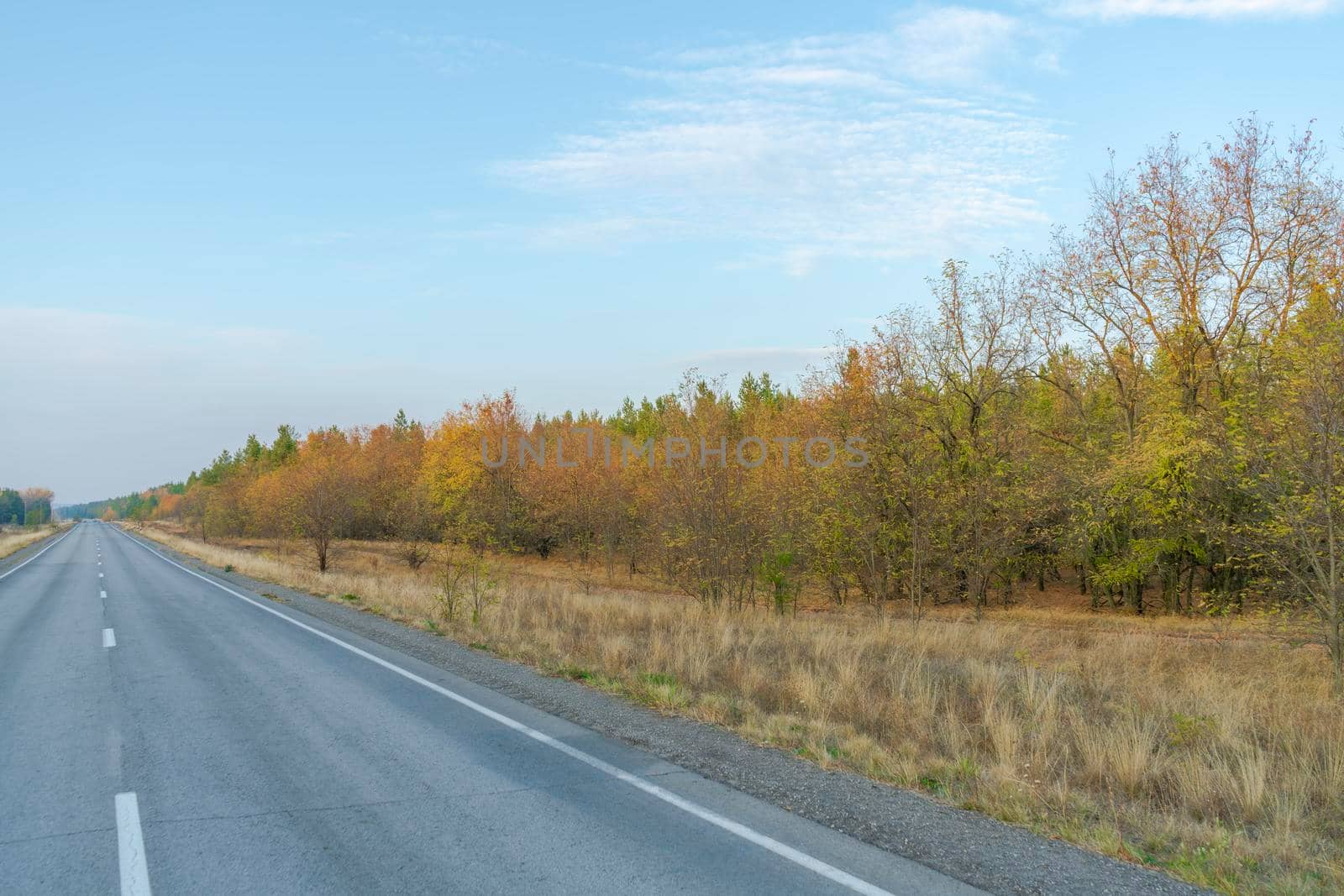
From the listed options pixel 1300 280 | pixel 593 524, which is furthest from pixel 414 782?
pixel 593 524

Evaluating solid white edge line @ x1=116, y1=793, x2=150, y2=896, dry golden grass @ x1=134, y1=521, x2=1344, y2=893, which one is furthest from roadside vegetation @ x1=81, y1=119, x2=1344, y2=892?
solid white edge line @ x1=116, y1=793, x2=150, y2=896

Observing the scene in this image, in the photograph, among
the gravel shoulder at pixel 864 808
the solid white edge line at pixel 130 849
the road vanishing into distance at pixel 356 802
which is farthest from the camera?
the gravel shoulder at pixel 864 808

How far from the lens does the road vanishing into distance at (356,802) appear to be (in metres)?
4.15

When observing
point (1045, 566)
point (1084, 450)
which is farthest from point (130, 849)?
point (1045, 566)

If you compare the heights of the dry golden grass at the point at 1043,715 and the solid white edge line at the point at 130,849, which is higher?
the solid white edge line at the point at 130,849

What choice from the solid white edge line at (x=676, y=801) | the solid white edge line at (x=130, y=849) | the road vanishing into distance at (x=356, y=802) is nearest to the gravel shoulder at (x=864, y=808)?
the road vanishing into distance at (x=356, y=802)

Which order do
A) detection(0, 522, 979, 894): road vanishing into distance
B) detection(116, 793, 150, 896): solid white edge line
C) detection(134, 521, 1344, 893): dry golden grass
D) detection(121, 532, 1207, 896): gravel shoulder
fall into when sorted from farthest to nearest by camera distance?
detection(134, 521, 1344, 893): dry golden grass, detection(121, 532, 1207, 896): gravel shoulder, detection(0, 522, 979, 894): road vanishing into distance, detection(116, 793, 150, 896): solid white edge line

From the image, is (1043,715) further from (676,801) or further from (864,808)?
(676,801)

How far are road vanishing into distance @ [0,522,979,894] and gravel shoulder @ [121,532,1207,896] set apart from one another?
0.22 meters

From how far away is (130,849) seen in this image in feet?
14.6

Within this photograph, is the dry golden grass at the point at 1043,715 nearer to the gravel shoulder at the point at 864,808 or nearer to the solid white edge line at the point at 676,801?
the gravel shoulder at the point at 864,808

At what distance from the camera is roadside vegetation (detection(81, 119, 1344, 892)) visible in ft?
20.5

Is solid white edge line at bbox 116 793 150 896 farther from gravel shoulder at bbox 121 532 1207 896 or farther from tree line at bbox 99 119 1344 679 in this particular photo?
tree line at bbox 99 119 1344 679

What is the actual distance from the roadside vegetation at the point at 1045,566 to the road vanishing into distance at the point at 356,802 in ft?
5.45
